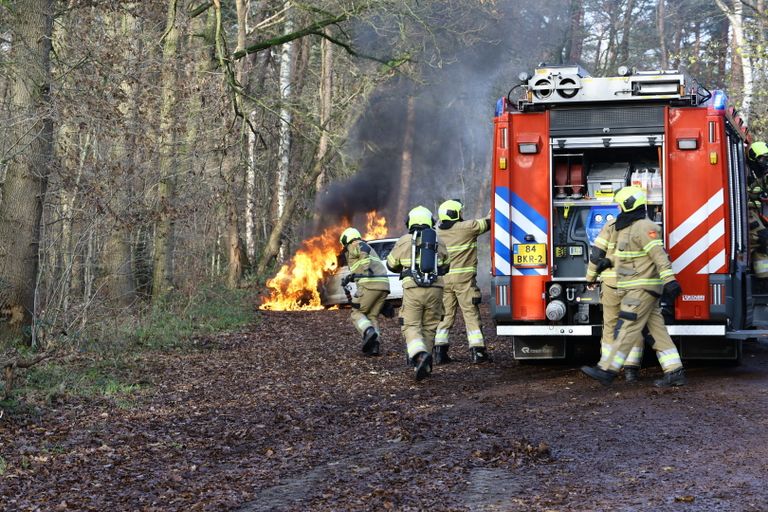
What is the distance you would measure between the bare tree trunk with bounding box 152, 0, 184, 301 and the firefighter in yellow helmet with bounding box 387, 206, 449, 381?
484cm

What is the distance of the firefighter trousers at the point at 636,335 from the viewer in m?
9.80

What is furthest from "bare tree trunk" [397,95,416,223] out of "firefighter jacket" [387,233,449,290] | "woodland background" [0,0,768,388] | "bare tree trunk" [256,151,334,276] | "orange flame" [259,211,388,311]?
"firefighter jacket" [387,233,449,290]

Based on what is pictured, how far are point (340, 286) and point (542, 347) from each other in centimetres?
1007

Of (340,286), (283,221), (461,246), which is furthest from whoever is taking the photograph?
(283,221)

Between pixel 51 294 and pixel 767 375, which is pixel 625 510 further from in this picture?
pixel 51 294

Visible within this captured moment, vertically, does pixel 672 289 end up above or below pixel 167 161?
below

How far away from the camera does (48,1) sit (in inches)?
485

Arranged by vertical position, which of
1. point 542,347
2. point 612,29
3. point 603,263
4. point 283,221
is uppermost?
point 612,29

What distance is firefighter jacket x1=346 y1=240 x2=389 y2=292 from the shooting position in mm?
13234

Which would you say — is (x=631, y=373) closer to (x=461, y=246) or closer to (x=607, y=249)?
(x=607, y=249)

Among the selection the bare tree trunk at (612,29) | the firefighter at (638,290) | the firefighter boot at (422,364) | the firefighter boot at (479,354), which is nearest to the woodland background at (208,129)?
the bare tree trunk at (612,29)

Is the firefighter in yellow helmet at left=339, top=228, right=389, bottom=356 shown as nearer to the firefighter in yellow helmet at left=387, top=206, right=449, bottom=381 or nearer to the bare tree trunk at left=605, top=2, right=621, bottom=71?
the firefighter in yellow helmet at left=387, top=206, right=449, bottom=381

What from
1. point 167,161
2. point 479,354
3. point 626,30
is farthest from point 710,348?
point 626,30

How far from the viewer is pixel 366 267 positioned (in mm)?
13242
